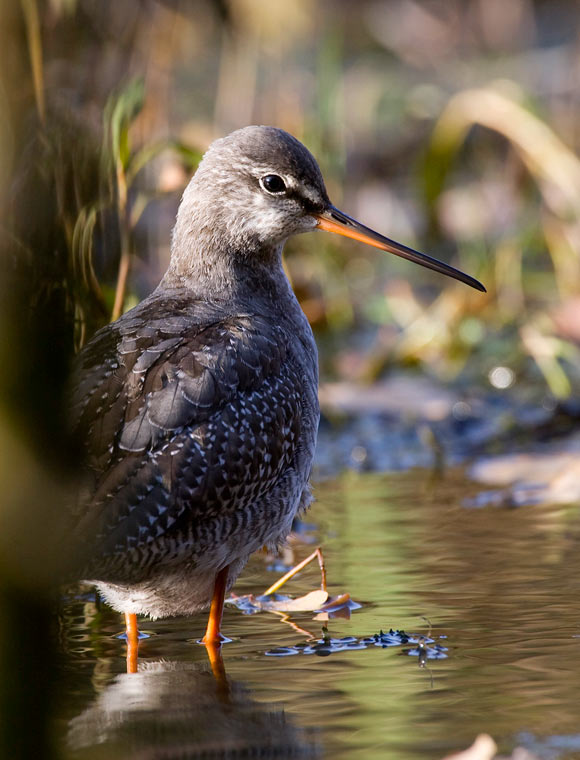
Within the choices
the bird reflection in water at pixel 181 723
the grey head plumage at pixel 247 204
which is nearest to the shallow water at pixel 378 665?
the bird reflection in water at pixel 181 723

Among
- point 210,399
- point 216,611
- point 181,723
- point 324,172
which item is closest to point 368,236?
point 210,399

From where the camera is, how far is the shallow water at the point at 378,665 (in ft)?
13.5

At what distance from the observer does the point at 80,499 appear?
4672mm

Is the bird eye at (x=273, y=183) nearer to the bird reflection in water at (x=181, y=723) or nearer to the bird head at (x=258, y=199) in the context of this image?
the bird head at (x=258, y=199)

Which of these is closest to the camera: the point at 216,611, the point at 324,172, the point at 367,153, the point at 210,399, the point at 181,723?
the point at 181,723

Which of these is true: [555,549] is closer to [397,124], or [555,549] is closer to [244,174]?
[244,174]

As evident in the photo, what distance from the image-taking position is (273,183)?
6219 mm

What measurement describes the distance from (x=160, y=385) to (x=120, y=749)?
4.67 ft

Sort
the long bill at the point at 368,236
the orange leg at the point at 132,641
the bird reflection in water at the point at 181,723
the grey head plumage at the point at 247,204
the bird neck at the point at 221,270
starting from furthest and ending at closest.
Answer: the long bill at the point at 368,236 < the grey head plumage at the point at 247,204 < the bird neck at the point at 221,270 < the orange leg at the point at 132,641 < the bird reflection in water at the point at 181,723

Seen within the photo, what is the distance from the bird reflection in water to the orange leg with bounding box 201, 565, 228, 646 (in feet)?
1.19

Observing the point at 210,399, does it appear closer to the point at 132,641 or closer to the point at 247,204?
the point at 132,641

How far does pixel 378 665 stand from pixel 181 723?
0.80 meters

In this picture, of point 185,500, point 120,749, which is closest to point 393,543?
point 185,500

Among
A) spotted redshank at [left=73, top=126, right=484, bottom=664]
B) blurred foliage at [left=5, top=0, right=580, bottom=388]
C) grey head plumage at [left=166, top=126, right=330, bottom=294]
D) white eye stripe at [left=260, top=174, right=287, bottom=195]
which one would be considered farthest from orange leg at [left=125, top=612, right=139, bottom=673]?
white eye stripe at [left=260, top=174, right=287, bottom=195]
